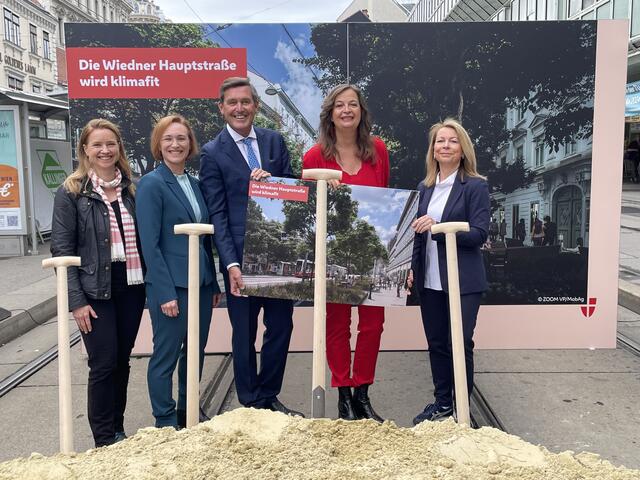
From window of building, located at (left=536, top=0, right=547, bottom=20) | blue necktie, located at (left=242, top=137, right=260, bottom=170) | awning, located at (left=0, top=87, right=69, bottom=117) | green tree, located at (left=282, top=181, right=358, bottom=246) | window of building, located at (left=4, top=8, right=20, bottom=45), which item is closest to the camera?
green tree, located at (left=282, top=181, right=358, bottom=246)

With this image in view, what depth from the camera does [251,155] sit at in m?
3.23

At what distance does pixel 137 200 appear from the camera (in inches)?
115

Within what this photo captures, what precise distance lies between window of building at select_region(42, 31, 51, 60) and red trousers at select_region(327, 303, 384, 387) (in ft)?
160

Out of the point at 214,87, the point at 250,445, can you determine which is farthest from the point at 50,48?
the point at 250,445

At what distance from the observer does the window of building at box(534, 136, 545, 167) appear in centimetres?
467

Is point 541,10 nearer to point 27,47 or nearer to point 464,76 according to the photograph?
point 464,76

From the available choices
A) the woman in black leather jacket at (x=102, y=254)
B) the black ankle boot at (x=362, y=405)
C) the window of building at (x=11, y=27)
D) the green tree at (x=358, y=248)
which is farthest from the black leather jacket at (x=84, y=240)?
the window of building at (x=11, y=27)

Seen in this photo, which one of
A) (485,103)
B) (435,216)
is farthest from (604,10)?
(435,216)

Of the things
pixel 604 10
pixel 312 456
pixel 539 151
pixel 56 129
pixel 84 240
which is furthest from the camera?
pixel 604 10

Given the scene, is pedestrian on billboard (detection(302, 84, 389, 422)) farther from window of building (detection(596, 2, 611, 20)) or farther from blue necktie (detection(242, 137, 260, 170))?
window of building (detection(596, 2, 611, 20))

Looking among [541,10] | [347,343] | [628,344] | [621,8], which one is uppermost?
[541,10]

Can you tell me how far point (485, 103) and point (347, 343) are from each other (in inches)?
94.5

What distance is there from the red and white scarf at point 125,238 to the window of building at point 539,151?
10.9ft

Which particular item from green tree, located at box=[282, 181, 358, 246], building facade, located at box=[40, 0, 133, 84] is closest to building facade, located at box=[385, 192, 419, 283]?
green tree, located at box=[282, 181, 358, 246]
